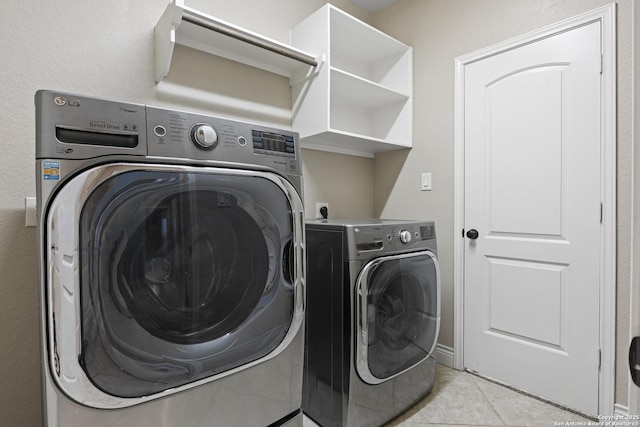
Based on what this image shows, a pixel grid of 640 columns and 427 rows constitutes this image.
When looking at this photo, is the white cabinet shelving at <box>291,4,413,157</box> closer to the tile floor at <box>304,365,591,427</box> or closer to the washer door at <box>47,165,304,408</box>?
the washer door at <box>47,165,304,408</box>

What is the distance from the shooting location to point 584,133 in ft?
5.53

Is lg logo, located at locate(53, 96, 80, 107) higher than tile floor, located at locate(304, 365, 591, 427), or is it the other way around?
lg logo, located at locate(53, 96, 80, 107)

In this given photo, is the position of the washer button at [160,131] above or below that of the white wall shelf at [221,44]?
below

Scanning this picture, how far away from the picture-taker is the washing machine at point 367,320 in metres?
1.43

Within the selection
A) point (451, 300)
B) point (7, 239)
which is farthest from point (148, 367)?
point (451, 300)

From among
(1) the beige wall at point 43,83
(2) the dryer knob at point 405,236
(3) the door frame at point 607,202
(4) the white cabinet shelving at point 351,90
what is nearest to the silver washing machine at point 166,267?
(2) the dryer knob at point 405,236

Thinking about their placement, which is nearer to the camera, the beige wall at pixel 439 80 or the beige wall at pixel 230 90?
the beige wall at pixel 230 90

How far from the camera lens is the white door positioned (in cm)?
168

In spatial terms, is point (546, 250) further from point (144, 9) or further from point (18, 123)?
point (18, 123)

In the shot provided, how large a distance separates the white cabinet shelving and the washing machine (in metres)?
0.76

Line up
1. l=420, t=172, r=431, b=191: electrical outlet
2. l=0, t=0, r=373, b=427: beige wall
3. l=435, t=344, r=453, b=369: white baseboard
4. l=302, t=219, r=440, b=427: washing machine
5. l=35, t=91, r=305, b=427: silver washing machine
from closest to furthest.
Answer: l=35, t=91, r=305, b=427: silver washing machine, l=0, t=0, r=373, b=427: beige wall, l=302, t=219, r=440, b=427: washing machine, l=435, t=344, r=453, b=369: white baseboard, l=420, t=172, r=431, b=191: electrical outlet

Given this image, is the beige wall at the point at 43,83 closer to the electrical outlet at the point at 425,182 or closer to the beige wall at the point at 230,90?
the beige wall at the point at 230,90

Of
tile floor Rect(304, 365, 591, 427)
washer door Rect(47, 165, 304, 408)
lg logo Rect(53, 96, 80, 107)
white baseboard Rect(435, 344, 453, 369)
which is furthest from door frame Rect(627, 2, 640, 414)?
white baseboard Rect(435, 344, 453, 369)

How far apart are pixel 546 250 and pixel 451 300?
25.9 inches
